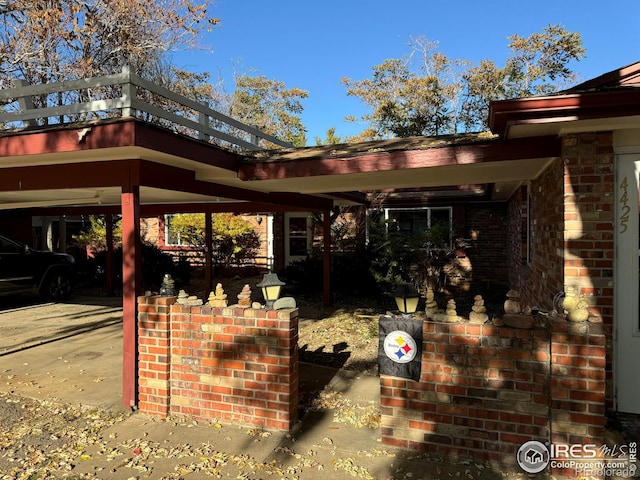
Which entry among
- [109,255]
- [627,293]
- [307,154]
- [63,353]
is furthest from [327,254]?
[627,293]

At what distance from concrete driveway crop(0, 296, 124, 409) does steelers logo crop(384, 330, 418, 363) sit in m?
2.58

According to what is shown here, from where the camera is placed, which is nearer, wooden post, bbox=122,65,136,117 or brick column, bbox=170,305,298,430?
brick column, bbox=170,305,298,430

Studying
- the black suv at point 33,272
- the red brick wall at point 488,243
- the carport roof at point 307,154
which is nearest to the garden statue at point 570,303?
the carport roof at point 307,154

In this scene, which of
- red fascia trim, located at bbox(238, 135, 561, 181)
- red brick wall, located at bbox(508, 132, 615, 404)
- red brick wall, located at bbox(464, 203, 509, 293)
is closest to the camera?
red brick wall, located at bbox(508, 132, 615, 404)

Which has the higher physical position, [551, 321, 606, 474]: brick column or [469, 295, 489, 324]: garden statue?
[469, 295, 489, 324]: garden statue

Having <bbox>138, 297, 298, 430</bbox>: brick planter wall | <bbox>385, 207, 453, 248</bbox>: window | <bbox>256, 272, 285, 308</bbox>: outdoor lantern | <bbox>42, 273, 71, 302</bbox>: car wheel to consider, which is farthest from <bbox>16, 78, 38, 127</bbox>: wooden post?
<bbox>385, 207, 453, 248</bbox>: window

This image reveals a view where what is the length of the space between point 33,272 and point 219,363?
7885 mm

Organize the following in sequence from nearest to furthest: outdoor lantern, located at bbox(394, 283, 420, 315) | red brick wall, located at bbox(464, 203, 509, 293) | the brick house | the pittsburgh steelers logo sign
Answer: the brick house < the pittsburgh steelers logo sign < outdoor lantern, located at bbox(394, 283, 420, 315) < red brick wall, located at bbox(464, 203, 509, 293)

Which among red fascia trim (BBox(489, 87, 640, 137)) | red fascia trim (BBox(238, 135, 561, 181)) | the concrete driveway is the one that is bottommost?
the concrete driveway

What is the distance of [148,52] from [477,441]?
15744mm

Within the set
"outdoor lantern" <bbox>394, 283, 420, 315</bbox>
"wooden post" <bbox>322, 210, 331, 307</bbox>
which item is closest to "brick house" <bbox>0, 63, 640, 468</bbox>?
"outdoor lantern" <bbox>394, 283, 420, 315</bbox>

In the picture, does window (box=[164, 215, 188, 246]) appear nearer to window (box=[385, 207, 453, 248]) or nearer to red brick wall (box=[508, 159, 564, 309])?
window (box=[385, 207, 453, 248])

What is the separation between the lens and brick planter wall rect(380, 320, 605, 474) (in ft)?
9.14

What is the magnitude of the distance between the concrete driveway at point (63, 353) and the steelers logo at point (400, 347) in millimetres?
2582
